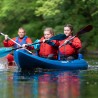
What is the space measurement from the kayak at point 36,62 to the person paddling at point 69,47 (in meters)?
0.27

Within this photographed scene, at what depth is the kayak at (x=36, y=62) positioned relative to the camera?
50.7ft

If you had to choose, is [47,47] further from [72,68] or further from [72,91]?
[72,91]

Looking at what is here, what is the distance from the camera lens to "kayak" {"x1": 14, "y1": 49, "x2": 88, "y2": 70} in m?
15.4

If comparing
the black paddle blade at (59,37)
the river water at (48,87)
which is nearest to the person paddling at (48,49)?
the black paddle blade at (59,37)

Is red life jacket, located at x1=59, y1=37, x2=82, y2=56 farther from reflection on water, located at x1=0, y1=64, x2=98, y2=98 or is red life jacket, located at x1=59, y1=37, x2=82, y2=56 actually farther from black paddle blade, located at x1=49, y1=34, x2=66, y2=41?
reflection on water, located at x1=0, y1=64, x2=98, y2=98

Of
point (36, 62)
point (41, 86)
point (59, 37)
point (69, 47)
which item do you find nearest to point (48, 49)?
point (59, 37)

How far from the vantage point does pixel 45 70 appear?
15781 mm

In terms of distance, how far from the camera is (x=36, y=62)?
15602mm

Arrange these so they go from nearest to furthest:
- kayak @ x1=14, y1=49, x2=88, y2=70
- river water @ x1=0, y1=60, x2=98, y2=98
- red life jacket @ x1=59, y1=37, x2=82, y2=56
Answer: river water @ x1=0, y1=60, x2=98, y2=98
kayak @ x1=14, y1=49, x2=88, y2=70
red life jacket @ x1=59, y1=37, x2=82, y2=56

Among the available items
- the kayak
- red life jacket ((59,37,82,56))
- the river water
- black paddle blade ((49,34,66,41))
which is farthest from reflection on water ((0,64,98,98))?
red life jacket ((59,37,82,56))

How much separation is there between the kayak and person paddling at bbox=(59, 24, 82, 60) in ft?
0.88

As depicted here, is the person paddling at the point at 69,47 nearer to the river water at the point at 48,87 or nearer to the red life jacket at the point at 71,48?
the red life jacket at the point at 71,48

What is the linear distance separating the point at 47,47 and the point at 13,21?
A: 1328 centimetres

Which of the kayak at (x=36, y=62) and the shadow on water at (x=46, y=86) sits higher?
the kayak at (x=36, y=62)
